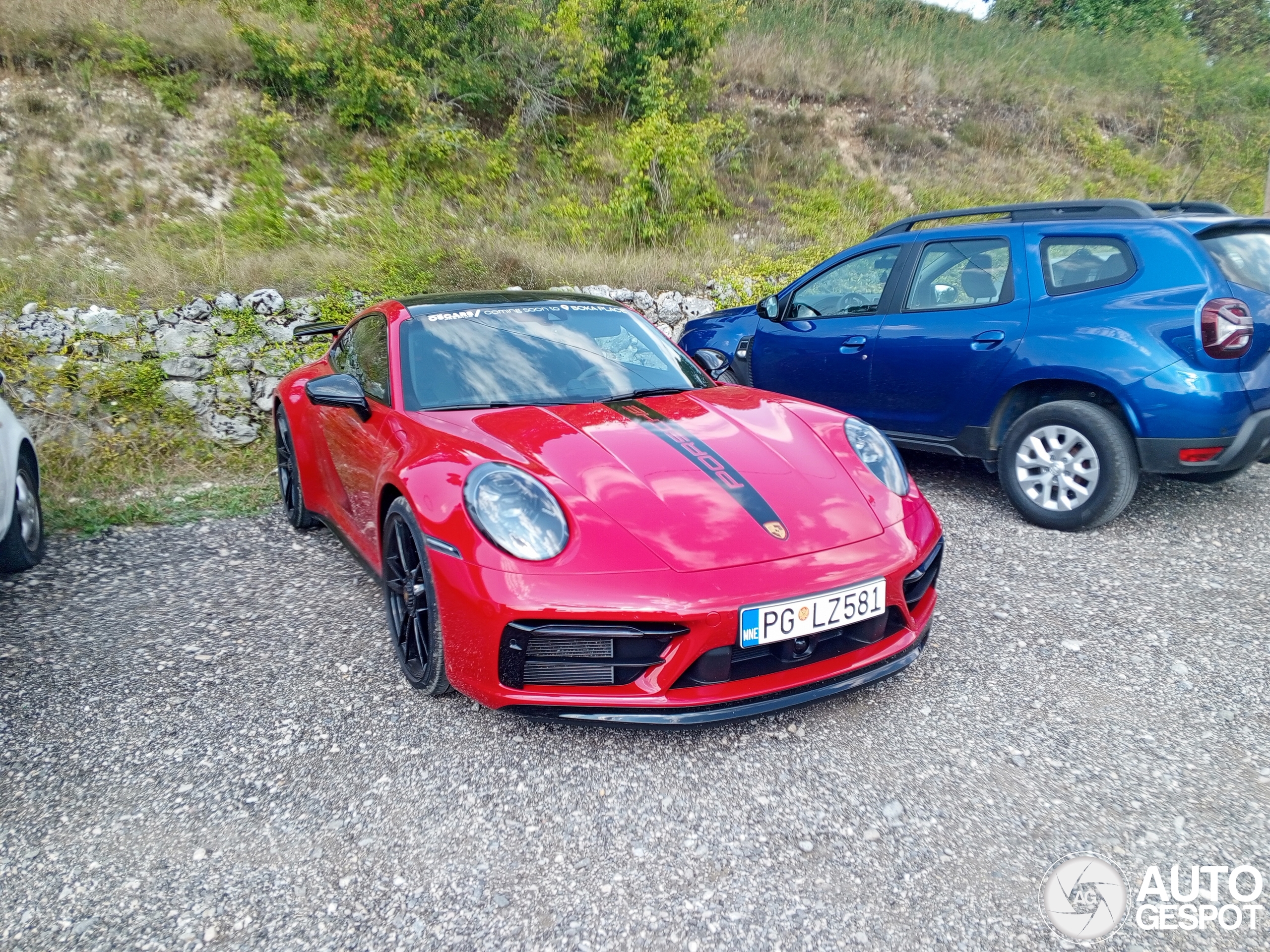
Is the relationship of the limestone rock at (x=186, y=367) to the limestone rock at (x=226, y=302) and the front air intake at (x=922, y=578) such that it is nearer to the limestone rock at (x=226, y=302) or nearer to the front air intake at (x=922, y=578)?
the limestone rock at (x=226, y=302)

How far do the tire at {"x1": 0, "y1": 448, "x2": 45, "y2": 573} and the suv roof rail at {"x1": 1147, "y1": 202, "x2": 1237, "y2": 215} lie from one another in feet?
19.9

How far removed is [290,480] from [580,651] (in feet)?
10.0

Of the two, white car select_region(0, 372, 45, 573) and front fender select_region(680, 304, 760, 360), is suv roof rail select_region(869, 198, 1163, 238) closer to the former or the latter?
front fender select_region(680, 304, 760, 360)

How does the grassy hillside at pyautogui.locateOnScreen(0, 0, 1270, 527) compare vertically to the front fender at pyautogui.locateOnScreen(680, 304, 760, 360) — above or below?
above

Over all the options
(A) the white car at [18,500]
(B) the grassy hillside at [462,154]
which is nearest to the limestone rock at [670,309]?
(B) the grassy hillside at [462,154]

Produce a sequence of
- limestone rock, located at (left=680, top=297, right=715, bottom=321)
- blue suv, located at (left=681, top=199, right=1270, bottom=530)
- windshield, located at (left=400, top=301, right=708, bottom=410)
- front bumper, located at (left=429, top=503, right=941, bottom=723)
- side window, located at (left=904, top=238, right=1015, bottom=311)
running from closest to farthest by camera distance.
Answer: front bumper, located at (left=429, top=503, right=941, bottom=723), windshield, located at (left=400, top=301, right=708, bottom=410), blue suv, located at (left=681, top=199, right=1270, bottom=530), side window, located at (left=904, top=238, right=1015, bottom=311), limestone rock, located at (left=680, top=297, right=715, bottom=321)

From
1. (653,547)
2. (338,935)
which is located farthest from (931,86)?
(338,935)

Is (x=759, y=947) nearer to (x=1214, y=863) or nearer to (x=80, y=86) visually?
(x=1214, y=863)

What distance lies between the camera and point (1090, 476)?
13.9ft

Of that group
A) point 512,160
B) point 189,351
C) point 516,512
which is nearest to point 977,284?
point 516,512

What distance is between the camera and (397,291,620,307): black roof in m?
3.85

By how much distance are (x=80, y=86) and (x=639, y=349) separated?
36.2 feet

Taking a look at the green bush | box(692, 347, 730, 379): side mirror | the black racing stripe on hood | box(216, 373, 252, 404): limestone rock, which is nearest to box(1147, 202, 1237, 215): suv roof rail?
box(692, 347, 730, 379): side mirror

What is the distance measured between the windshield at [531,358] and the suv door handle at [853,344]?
171 centimetres
